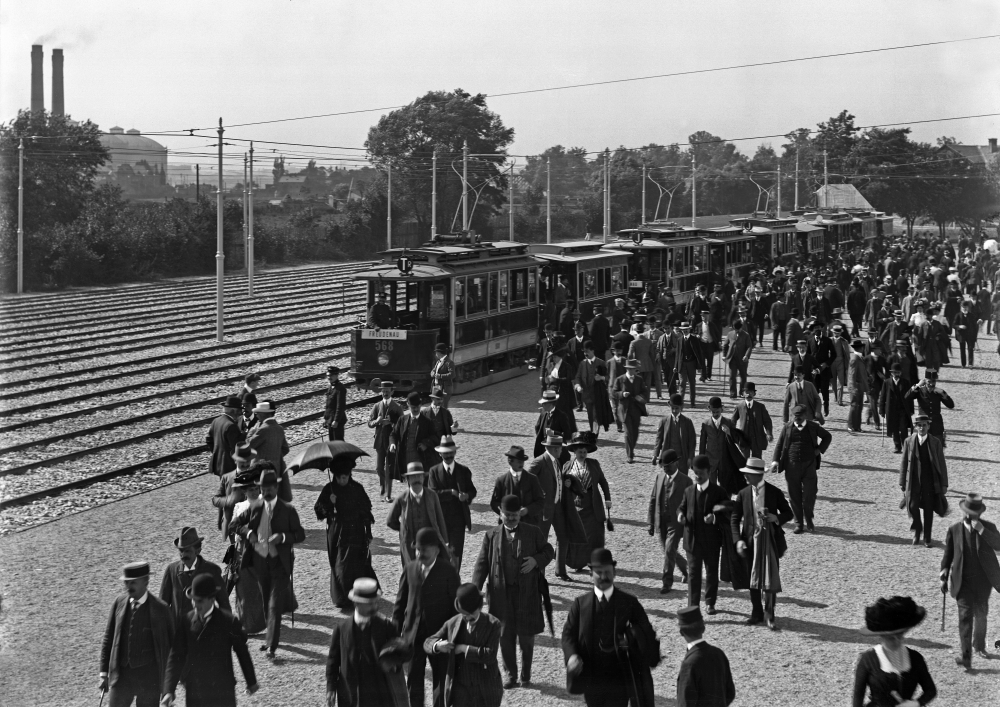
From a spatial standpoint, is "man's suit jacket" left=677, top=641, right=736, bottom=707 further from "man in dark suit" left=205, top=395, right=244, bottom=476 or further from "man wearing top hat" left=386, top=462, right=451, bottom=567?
"man in dark suit" left=205, top=395, right=244, bottom=476

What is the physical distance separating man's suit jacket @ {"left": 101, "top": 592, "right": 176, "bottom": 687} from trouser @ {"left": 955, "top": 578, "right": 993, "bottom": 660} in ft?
20.7

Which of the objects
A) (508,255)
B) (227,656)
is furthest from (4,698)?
(508,255)

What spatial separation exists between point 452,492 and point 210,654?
3679mm

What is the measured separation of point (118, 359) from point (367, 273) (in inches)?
344

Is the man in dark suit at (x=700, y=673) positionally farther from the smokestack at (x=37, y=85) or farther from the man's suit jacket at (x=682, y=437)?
the smokestack at (x=37, y=85)

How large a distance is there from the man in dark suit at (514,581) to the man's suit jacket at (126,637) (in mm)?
2419

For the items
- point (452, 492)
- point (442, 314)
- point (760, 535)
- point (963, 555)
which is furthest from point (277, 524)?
point (442, 314)

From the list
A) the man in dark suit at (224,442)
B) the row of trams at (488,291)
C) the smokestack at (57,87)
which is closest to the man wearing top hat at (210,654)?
the man in dark suit at (224,442)

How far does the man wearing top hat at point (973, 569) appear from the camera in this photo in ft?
32.1

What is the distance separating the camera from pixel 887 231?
83125 mm

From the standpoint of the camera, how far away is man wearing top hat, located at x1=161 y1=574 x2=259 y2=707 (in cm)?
815

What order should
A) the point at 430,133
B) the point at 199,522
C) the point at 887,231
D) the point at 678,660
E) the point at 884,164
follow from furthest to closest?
the point at 884,164
the point at 887,231
the point at 430,133
the point at 199,522
the point at 678,660

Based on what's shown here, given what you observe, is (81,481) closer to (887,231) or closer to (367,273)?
(367,273)

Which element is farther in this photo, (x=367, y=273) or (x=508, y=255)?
(x=508, y=255)
